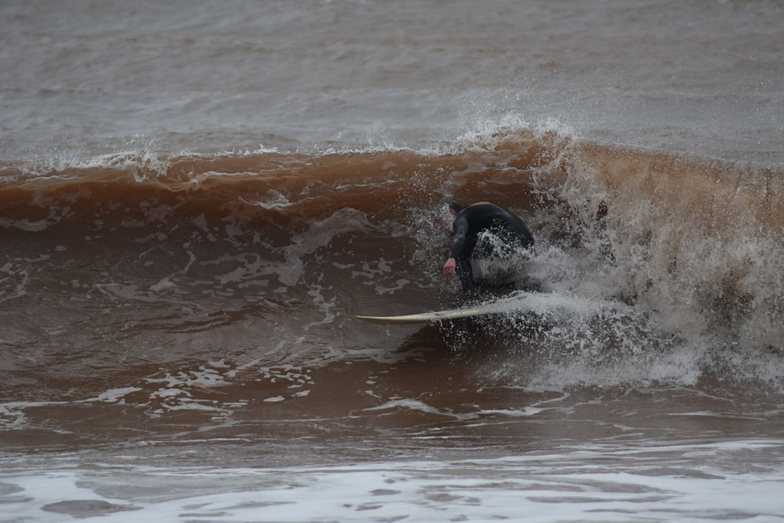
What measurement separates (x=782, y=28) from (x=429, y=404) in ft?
53.4

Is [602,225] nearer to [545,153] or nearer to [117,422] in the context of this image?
[545,153]

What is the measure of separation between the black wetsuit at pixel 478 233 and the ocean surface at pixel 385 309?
0.42m

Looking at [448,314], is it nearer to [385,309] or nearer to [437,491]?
[385,309]

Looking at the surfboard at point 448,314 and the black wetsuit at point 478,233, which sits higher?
the black wetsuit at point 478,233

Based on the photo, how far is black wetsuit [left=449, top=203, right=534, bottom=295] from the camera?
21.5 feet

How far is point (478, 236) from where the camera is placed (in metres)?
6.68

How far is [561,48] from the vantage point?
52.3 ft

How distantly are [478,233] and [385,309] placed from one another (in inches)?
50.7

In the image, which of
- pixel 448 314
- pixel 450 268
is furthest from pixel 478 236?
pixel 448 314

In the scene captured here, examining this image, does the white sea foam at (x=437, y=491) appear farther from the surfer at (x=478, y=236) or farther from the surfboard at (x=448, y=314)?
the surfer at (x=478, y=236)

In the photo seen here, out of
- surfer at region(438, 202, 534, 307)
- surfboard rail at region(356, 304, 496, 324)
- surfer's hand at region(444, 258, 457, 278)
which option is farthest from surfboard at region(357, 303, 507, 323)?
surfer's hand at region(444, 258, 457, 278)

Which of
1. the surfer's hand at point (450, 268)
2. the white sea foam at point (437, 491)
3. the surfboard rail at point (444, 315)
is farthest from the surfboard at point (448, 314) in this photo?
the white sea foam at point (437, 491)

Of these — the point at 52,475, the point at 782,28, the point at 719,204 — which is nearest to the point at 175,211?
the point at 52,475

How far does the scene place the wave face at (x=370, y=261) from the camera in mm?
6254
